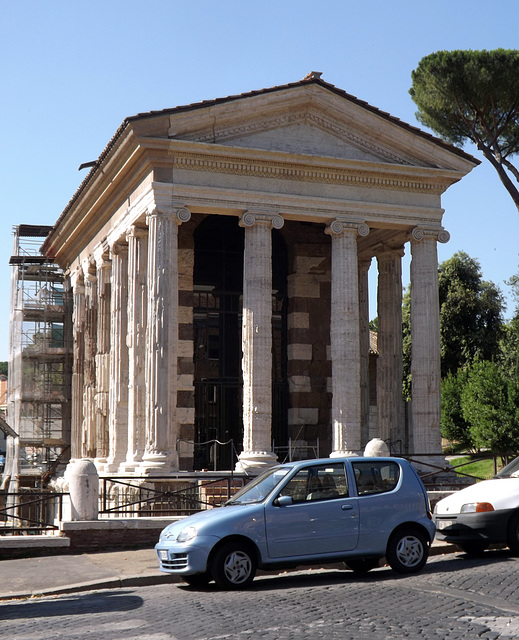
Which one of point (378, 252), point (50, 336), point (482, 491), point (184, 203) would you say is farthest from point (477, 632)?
point (50, 336)

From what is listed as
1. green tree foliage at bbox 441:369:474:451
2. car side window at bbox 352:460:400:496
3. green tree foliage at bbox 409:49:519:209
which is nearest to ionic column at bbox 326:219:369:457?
car side window at bbox 352:460:400:496

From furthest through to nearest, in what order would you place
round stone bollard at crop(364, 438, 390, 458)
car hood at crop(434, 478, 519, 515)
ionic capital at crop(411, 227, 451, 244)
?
ionic capital at crop(411, 227, 451, 244) → round stone bollard at crop(364, 438, 390, 458) → car hood at crop(434, 478, 519, 515)

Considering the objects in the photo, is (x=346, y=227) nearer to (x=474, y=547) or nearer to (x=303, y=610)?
(x=474, y=547)

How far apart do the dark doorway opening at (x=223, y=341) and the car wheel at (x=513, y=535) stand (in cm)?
1289

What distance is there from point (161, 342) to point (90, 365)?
24.1ft

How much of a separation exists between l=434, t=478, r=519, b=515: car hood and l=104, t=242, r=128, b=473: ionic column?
1137 centimetres

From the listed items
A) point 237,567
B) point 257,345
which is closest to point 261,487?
point 237,567

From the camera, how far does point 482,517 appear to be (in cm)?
1237

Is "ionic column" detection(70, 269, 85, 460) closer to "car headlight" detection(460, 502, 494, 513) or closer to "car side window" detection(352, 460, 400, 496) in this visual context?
"car headlight" detection(460, 502, 494, 513)

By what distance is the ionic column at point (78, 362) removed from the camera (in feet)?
93.0

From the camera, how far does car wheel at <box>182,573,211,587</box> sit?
1094 cm

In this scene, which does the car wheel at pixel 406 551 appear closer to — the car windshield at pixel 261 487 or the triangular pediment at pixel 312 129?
the car windshield at pixel 261 487

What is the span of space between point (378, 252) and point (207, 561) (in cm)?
1605

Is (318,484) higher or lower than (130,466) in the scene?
higher
